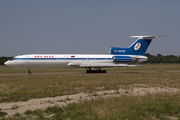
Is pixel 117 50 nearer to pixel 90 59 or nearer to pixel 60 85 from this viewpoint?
pixel 90 59

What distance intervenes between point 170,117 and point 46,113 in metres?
4.82

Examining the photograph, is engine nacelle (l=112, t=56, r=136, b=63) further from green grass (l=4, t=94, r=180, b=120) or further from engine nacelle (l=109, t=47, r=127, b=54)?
green grass (l=4, t=94, r=180, b=120)

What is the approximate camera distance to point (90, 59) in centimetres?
3616

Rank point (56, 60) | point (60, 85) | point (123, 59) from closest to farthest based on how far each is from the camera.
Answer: point (60, 85)
point (56, 60)
point (123, 59)

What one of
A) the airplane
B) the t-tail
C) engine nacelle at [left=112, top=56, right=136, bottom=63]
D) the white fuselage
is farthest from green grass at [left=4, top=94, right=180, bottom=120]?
the t-tail

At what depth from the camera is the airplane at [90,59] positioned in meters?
32.9

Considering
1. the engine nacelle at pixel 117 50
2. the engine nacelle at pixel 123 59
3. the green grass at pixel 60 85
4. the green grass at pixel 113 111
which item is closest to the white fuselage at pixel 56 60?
the engine nacelle at pixel 123 59

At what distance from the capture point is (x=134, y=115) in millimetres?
8164

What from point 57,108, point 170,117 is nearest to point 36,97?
point 57,108

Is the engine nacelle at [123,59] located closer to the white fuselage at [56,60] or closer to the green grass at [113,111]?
the white fuselage at [56,60]

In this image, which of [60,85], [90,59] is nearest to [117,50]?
[90,59]

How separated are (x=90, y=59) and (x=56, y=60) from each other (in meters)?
5.63

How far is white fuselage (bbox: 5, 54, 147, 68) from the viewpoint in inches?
1287

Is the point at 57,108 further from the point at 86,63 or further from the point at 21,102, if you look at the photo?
the point at 86,63
